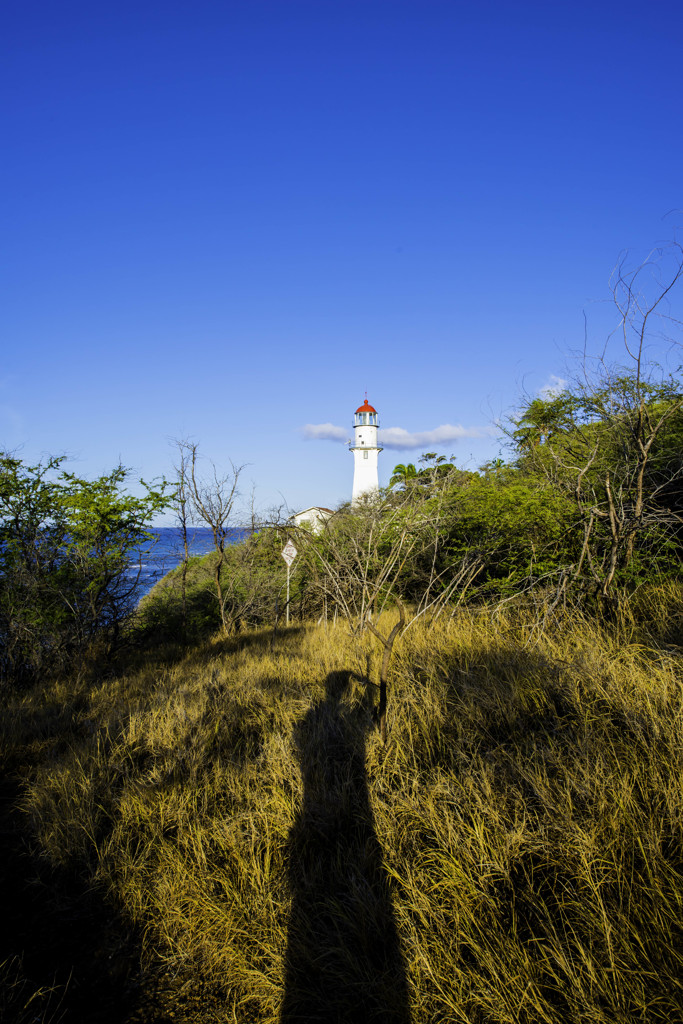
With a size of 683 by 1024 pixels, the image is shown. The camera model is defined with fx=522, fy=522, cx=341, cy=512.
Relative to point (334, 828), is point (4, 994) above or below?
below

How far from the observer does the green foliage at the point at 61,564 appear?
780 centimetres

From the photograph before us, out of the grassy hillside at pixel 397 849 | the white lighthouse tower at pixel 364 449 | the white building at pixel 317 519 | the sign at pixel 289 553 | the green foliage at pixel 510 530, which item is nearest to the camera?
the grassy hillside at pixel 397 849

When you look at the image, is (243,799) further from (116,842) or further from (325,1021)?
(325,1021)

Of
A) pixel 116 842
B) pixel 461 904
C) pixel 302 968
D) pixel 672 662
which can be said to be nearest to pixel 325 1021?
pixel 302 968

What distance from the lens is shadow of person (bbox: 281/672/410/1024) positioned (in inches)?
79.0

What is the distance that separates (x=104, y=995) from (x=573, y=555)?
6200 millimetres

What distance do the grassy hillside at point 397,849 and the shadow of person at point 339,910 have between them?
1 cm

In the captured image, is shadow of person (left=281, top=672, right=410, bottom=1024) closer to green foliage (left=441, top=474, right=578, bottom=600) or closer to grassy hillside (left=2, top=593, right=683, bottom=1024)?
grassy hillside (left=2, top=593, right=683, bottom=1024)

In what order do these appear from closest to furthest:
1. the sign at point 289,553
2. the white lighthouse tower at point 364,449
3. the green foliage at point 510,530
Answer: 1. the green foliage at point 510,530
2. the sign at point 289,553
3. the white lighthouse tower at point 364,449

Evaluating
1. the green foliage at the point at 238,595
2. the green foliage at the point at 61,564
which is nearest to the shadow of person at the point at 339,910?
the green foliage at the point at 61,564

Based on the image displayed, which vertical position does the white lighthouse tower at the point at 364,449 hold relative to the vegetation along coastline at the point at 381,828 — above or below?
above

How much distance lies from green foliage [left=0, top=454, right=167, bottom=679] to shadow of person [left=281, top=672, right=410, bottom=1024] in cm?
619

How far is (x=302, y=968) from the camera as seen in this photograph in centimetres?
218

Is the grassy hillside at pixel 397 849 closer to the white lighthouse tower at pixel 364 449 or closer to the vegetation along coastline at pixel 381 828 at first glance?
the vegetation along coastline at pixel 381 828
